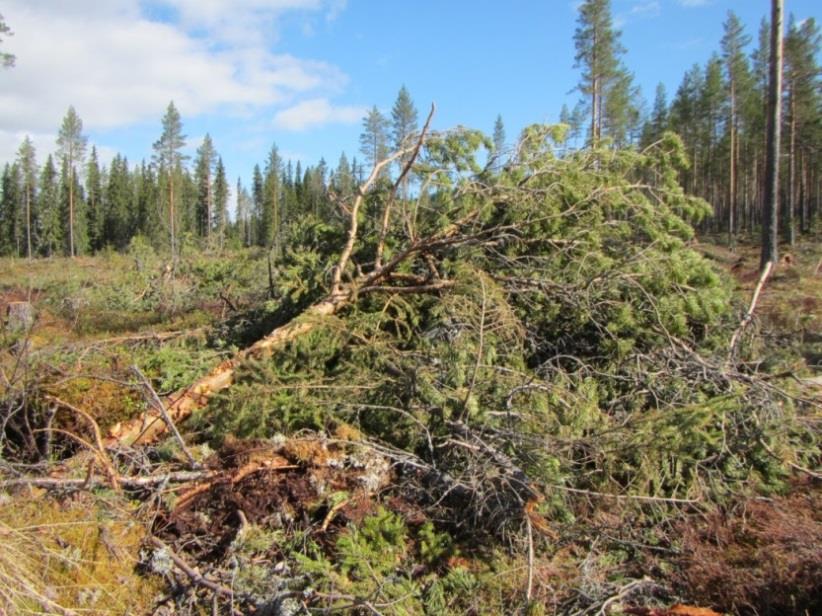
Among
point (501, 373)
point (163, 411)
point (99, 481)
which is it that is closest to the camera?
point (99, 481)

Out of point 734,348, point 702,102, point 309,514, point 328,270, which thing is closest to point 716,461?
point 734,348

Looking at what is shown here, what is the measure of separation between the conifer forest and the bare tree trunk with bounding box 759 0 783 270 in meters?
8.16

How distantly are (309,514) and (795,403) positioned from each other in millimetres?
3595

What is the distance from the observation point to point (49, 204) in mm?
53125

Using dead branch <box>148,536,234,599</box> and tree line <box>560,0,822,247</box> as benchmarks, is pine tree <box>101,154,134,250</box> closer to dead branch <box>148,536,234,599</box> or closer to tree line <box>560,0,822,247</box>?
tree line <box>560,0,822,247</box>

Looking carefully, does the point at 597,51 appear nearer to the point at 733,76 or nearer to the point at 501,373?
the point at 733,76

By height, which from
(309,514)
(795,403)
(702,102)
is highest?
(702,102)

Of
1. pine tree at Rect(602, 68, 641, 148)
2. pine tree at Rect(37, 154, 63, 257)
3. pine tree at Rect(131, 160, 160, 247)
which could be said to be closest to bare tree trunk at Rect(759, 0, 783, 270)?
pine tree at Rect(602, 68, 641, 148)

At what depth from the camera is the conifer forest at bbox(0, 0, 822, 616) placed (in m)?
2.93

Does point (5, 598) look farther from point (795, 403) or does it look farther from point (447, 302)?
point (795, 403)

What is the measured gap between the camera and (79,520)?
313 cm

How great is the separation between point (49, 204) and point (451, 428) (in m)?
60.8

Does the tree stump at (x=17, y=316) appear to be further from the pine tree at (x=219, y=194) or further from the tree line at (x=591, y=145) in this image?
the pine tree at (x=219, y=194)

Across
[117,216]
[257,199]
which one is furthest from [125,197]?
[257,199]
